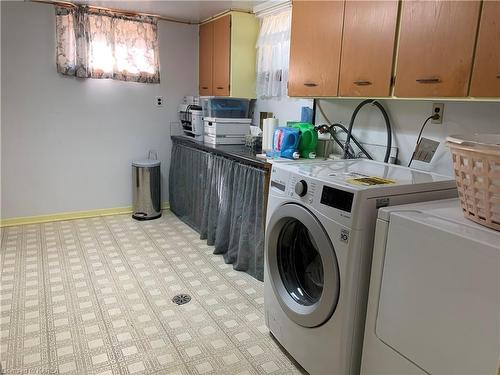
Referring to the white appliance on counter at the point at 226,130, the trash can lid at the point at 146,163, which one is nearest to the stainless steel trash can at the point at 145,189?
the trash can lid at the point at 146,163

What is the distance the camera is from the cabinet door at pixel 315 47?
2123 millimetres

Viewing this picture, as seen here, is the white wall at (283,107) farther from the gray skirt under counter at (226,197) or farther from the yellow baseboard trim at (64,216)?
the yellow baseboard trim at (64,216)

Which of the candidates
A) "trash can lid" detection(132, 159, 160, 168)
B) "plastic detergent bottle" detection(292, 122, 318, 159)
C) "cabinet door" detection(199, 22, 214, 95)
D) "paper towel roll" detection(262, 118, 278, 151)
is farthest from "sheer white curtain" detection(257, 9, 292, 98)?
"trash can lid" detection(132, 159, 160, 168)

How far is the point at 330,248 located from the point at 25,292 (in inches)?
81.1

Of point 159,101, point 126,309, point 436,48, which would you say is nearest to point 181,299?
point 126,309

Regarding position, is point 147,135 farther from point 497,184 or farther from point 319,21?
point 497,184

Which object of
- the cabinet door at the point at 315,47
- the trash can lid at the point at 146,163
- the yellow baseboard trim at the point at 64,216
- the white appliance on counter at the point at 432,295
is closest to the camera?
the white appliance on counter at the point at 432,295

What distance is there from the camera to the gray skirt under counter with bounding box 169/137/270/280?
259 centimetres

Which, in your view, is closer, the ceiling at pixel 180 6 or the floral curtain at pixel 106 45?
the ceiling at pixel 180 6

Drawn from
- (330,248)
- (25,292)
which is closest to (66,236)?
(25,292)

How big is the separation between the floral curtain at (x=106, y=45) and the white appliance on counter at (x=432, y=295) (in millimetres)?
3290

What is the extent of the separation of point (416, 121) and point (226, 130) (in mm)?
1793

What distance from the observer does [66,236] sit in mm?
3359

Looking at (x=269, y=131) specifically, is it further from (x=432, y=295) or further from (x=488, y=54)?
(x=432, y=295)
